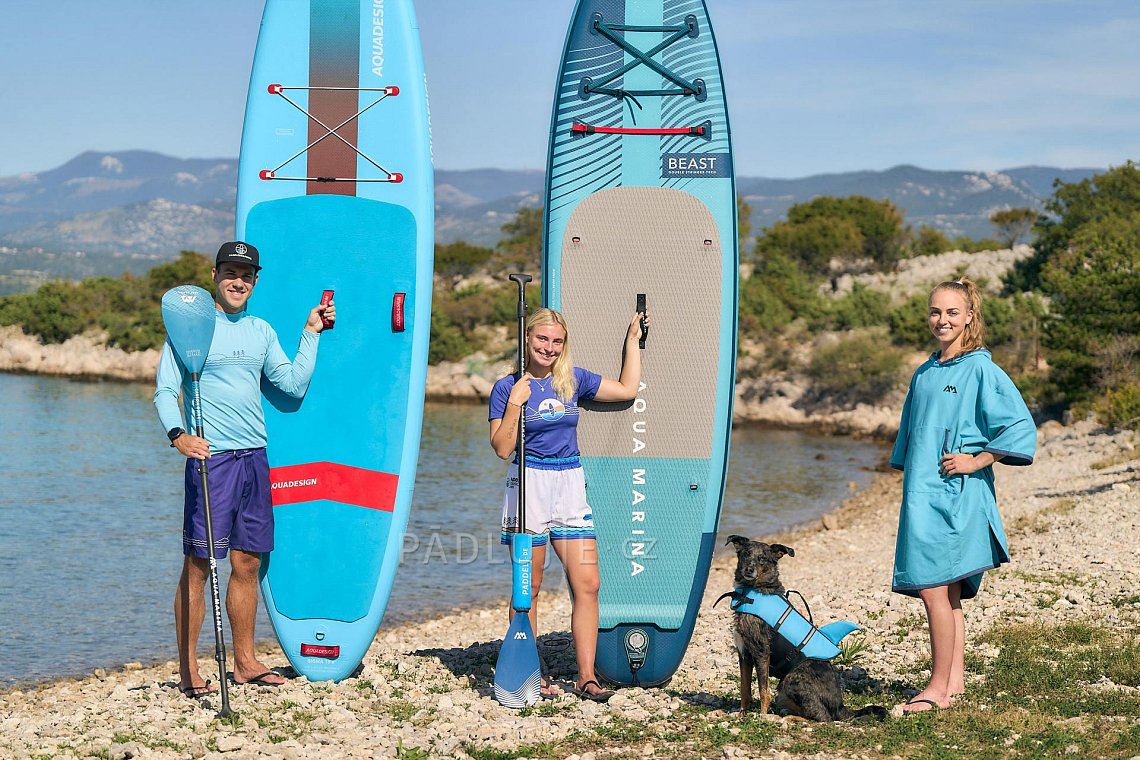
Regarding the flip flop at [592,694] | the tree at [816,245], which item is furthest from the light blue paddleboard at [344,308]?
the tree at [816,245]

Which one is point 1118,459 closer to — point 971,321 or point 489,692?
point 971,321

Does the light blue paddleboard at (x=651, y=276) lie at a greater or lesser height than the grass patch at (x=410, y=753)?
greater

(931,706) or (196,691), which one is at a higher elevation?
(931,706)

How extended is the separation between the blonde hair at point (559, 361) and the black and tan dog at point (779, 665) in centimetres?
97

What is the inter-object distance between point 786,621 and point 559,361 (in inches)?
55.1

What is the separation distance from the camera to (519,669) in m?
4.93

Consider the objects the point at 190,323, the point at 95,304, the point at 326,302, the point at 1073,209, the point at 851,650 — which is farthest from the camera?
the point at 95,304

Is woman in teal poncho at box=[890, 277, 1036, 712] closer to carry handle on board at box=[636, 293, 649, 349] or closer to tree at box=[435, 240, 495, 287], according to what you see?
carry handle on board at box=[636, 293, 649, 349]

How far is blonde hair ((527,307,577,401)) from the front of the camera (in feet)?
15.9

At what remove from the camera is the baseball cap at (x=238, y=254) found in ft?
16.3

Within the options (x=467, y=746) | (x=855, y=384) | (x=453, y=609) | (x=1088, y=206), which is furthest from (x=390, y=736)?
(x=1088, y=206)

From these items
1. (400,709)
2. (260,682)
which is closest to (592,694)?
(400,709)

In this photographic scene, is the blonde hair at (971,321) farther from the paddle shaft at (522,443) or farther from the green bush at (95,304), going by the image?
the green bush at (95,304)

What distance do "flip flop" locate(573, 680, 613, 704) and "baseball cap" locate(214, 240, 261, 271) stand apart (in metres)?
2.31
